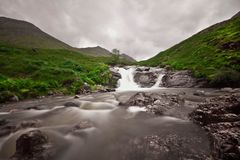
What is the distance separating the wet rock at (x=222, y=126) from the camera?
14.1ft

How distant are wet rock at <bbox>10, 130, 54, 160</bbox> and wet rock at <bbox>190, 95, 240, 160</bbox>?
575cm

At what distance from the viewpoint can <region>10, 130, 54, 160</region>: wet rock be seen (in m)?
4.97

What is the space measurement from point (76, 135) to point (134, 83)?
2612 cm

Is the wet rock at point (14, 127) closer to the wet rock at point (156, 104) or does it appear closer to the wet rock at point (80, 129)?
the wet rock at point (80, 129)

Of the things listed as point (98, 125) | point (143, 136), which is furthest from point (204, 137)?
point (98, 125)

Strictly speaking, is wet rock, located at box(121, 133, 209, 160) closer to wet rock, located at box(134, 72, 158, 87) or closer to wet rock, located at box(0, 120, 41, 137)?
wet rock, located at box(0, 120, 41, 137)

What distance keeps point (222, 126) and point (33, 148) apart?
708 cm

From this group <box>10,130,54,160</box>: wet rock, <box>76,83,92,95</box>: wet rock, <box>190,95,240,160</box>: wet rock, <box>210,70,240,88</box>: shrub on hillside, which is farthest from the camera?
<box>210,70,240,88</box>: shrub on hillside

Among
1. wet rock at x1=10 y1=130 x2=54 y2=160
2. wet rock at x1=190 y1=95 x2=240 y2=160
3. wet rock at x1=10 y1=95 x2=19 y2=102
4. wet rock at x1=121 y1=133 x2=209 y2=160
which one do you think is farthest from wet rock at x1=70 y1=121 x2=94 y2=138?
wet rock at x1=10 y1=95 x2=19 y2=102

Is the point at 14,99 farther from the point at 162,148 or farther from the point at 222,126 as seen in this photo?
the point at 222,126

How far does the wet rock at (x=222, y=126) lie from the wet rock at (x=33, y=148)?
5.75 metres

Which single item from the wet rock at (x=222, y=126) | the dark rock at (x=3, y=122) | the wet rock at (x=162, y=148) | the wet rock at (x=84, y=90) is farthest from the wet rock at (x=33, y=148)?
the wet rock at (x=84, y=90)

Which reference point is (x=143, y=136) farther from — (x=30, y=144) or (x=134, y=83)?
(x=134, y=83)

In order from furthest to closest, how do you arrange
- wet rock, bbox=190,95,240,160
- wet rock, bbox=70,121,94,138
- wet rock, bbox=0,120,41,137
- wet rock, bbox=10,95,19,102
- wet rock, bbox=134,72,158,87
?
wet rock, bbox=134,72,158,87
wet rock, bbox=10,95,19,102
wet rock, bbox=0,120,41,137
wet rock, bbox=70,121,94,138
wet rock, bbox=190,95,240,160
